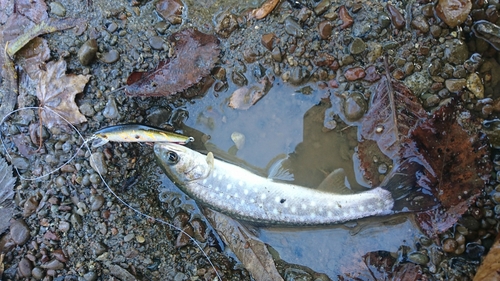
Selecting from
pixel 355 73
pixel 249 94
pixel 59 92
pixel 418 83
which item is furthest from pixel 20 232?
pixel 418 83

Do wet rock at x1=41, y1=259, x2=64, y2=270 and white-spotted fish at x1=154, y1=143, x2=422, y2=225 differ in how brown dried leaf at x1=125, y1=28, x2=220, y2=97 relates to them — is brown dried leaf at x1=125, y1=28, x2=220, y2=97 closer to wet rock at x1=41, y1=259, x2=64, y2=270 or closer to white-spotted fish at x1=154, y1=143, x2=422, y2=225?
white-spotted fish at x1=154, y1=143, x2=422, y2=225

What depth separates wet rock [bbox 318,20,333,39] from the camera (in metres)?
4.28

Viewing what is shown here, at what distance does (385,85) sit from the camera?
4.25 metres

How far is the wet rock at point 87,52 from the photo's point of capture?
14.1 feet

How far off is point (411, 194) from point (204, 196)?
2206 millimetres

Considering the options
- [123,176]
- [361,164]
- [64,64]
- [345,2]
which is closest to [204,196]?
[123,176]

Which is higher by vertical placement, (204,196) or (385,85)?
(385,85)

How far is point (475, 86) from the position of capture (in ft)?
13.8

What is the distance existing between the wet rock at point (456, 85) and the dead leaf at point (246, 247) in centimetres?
263

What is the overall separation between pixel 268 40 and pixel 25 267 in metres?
3.58

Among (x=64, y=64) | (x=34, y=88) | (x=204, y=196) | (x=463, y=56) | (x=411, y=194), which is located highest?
(x=463, y=56)

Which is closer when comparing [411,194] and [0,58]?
[411,194]

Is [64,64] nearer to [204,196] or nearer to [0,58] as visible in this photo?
[0,58]

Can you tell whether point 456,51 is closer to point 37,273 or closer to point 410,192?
point 410,192
